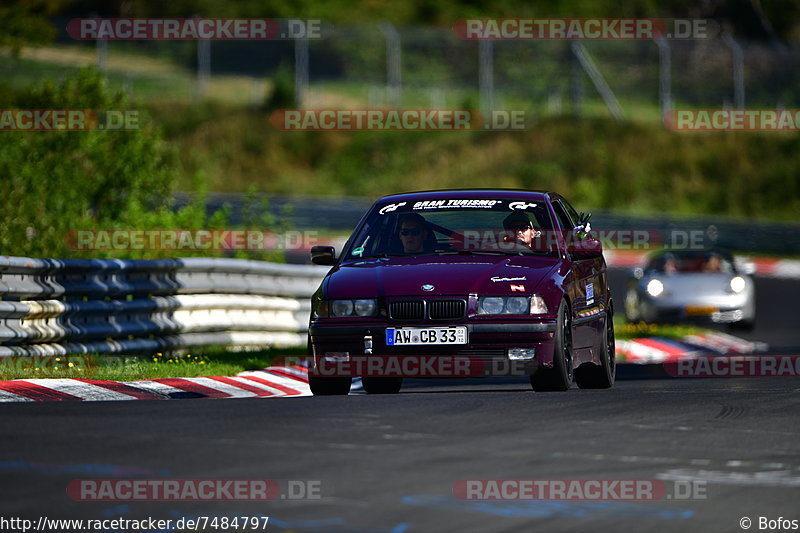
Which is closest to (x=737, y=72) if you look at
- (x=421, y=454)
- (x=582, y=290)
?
(x=582, y=290)

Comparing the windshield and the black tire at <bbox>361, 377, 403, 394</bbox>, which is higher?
the windshield

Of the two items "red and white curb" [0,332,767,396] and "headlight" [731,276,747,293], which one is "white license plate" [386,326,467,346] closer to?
"red and white curb" [0,332,767,396]

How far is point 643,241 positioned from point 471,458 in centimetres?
3141

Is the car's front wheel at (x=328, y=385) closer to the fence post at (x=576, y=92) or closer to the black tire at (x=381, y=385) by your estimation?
the black tire at (x=381, y=385)

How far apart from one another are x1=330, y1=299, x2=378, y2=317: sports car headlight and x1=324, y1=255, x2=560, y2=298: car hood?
4 centimetres

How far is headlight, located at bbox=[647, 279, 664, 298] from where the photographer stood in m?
24.7

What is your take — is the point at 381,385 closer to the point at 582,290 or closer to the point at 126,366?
the point at 582,290

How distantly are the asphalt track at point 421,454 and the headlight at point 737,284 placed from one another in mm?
13957

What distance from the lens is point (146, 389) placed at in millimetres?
11594


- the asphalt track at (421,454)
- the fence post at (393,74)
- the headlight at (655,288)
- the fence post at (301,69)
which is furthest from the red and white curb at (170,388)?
the fence post at (301,69)

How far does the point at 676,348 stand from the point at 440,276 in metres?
10.9

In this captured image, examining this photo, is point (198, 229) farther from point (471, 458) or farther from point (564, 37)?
point (564, 37)

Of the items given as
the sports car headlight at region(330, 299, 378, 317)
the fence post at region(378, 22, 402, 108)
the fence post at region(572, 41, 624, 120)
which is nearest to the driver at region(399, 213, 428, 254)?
the sports car headlight at region(330, 299, 378, 317)

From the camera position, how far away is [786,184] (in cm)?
4569
